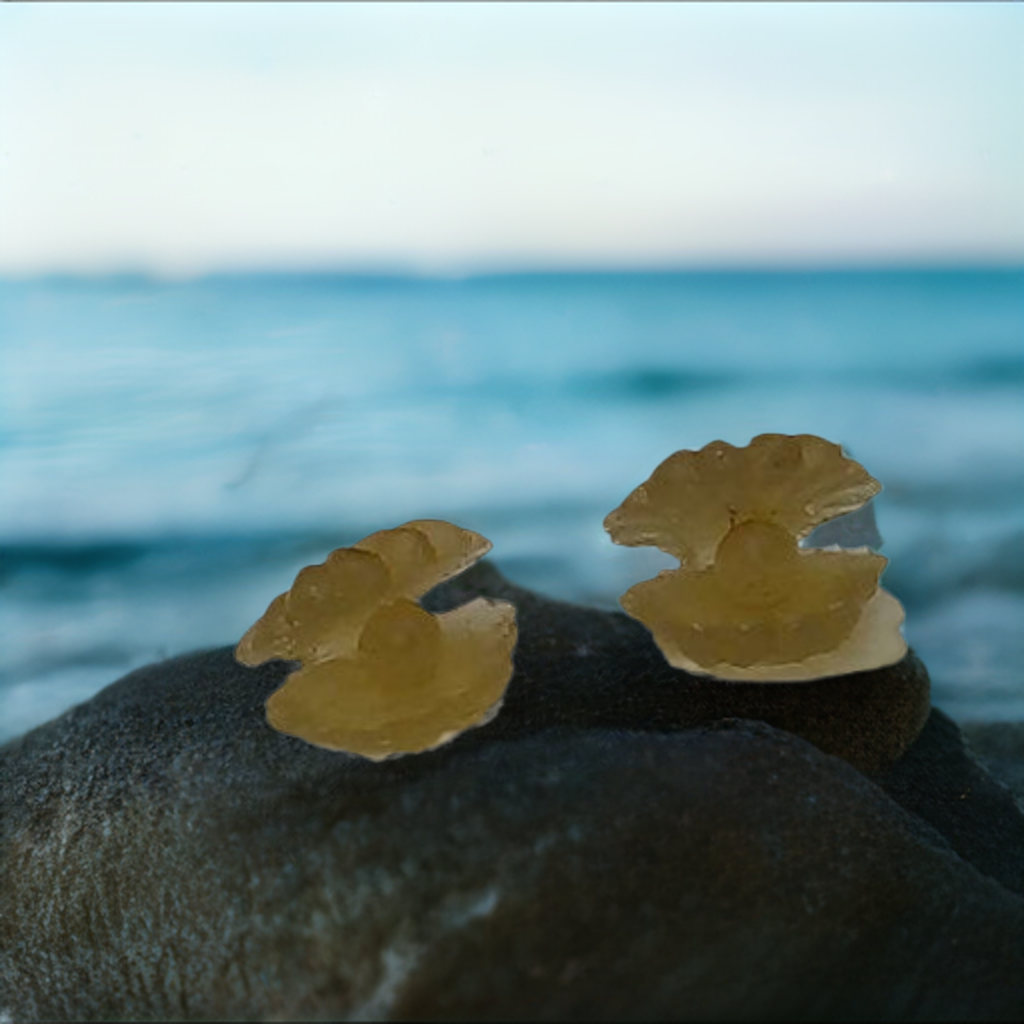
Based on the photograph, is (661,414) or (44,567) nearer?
(44,567)

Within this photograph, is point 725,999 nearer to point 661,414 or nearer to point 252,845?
point 252,845

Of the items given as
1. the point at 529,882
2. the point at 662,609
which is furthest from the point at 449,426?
the point at 529,882

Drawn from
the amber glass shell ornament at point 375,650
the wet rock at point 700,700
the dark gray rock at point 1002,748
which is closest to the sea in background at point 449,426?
the dark gray rock at point 1002,748

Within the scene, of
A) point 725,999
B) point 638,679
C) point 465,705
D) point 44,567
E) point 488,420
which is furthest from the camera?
point 488,420

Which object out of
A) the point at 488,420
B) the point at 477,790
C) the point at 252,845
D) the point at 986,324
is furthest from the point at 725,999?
the point at 986,324

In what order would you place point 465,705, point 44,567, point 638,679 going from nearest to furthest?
point 465,705 < point 638,679 < point 44,567

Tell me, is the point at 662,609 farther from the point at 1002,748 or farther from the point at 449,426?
the point at 449,426
